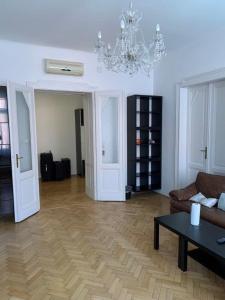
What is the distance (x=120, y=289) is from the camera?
2184 mm

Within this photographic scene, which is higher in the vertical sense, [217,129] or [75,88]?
[75,88]

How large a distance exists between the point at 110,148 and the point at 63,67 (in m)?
1.78

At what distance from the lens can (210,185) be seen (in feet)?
11.4

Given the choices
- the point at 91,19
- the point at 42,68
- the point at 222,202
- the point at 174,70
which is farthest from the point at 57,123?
the point at 222,202

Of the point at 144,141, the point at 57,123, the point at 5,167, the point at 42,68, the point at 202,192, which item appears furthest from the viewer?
the point at 57,123

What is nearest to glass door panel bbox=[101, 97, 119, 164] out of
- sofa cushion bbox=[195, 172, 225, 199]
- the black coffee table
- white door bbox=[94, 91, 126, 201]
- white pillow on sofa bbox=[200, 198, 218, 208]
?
white door bbox=[94, 91, 126, 201]

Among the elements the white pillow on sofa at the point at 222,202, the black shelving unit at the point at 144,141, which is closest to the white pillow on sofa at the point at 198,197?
the white pillow on sofa at the point at 222,202

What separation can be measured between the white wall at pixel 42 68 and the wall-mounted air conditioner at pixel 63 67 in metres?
0.10

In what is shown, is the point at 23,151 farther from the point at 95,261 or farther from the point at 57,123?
the point at 57,123

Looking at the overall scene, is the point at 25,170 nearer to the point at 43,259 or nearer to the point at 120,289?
the point at 43,259

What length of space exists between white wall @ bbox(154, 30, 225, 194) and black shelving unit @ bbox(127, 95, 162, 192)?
14cm

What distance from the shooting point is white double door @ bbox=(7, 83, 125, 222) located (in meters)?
3.93

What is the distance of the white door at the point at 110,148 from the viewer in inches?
183

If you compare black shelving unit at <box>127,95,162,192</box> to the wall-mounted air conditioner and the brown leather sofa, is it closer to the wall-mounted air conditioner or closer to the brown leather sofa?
the wall-mounted air conditioner
